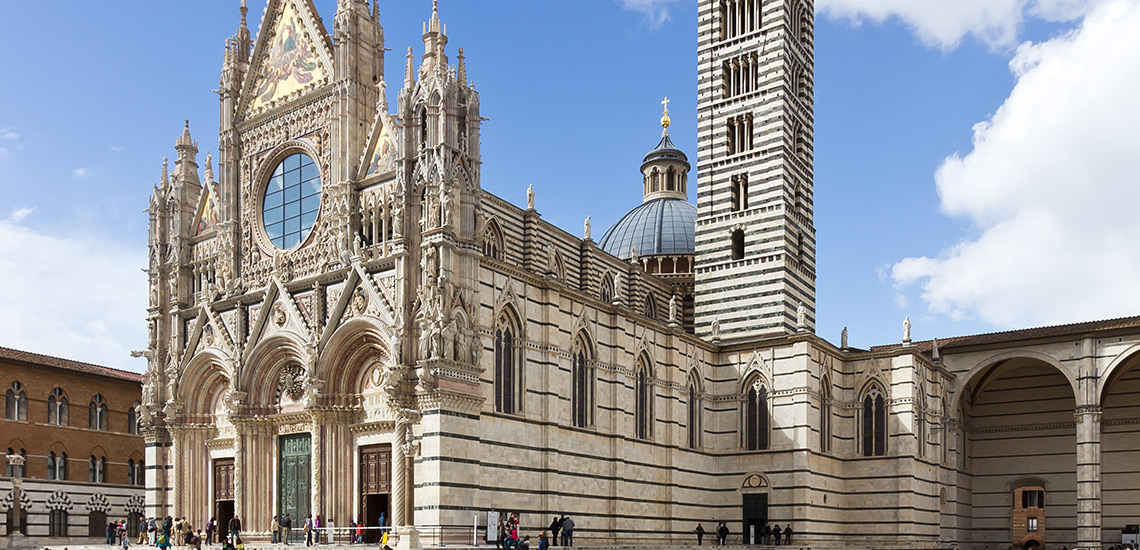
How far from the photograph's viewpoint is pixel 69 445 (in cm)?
4188

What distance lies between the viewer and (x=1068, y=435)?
47.5 m

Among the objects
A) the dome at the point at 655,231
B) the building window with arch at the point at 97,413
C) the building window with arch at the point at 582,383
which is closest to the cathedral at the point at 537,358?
the building window with arch at the point at 582,383

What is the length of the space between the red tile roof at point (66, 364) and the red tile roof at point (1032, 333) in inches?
1179

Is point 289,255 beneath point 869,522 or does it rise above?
above

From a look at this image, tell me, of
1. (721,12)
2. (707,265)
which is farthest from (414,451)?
(721,12)

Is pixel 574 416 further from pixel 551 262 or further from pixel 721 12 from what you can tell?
pixel 721 12

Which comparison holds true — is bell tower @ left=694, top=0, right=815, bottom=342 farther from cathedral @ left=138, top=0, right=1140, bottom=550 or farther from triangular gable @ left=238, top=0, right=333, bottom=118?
triangular gable @ left=238, top=0, right=333, bottom=118

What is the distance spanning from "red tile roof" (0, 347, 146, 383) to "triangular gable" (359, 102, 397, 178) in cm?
1264

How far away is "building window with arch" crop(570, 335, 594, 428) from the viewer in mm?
33969

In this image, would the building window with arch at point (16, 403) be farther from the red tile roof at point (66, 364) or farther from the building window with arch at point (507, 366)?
the building window with arch at point (507, 366)

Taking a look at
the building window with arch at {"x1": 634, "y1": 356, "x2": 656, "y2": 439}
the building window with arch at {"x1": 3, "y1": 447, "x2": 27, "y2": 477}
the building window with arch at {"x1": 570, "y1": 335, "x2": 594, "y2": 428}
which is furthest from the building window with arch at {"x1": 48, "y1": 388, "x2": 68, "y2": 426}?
the building window with arch at {"x1": 634, "y1": 356, "x2": 656, "y2": 439}

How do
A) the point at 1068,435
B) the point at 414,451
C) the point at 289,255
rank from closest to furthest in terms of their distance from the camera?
the point at 414,451 → the point at 289,255 → the point at 1068,435

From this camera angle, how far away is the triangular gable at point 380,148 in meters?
31.5

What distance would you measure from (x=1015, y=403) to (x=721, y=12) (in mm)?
21007
